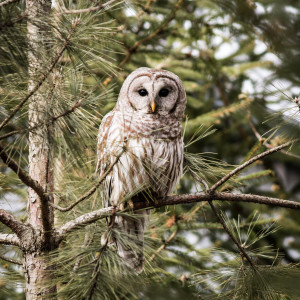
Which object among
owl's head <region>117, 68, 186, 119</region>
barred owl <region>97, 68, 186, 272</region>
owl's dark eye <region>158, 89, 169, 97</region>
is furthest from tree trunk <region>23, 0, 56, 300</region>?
owl's dark eye <region>158, 89, 169, 97</region>

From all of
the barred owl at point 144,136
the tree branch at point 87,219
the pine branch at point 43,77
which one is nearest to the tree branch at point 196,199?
the tree branch at point 87,219

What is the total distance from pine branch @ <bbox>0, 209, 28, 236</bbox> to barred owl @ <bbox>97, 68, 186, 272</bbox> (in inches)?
28.3

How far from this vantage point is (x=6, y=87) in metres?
2.27

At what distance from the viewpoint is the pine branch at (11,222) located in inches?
91.7

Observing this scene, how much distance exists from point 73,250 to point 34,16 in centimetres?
117

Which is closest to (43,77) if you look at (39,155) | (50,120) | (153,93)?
(50,120)

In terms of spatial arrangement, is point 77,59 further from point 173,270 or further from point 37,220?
point 173,270

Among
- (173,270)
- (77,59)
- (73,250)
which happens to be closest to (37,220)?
(73,250)

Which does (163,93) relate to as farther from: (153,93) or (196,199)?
(196,199)

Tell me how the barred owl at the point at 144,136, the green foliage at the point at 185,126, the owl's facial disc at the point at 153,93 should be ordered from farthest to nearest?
1. the owl's facial disc at the point at 153,93
2. the barred owl at the point at 144,136
3. the green foliage at the point at 185,126

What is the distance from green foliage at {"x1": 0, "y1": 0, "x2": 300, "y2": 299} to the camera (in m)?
1.17

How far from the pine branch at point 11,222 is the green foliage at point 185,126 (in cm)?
23

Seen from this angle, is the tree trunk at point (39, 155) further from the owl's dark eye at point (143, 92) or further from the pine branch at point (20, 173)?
the owl's dark eye at point (143, 92)

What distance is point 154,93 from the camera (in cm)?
329
